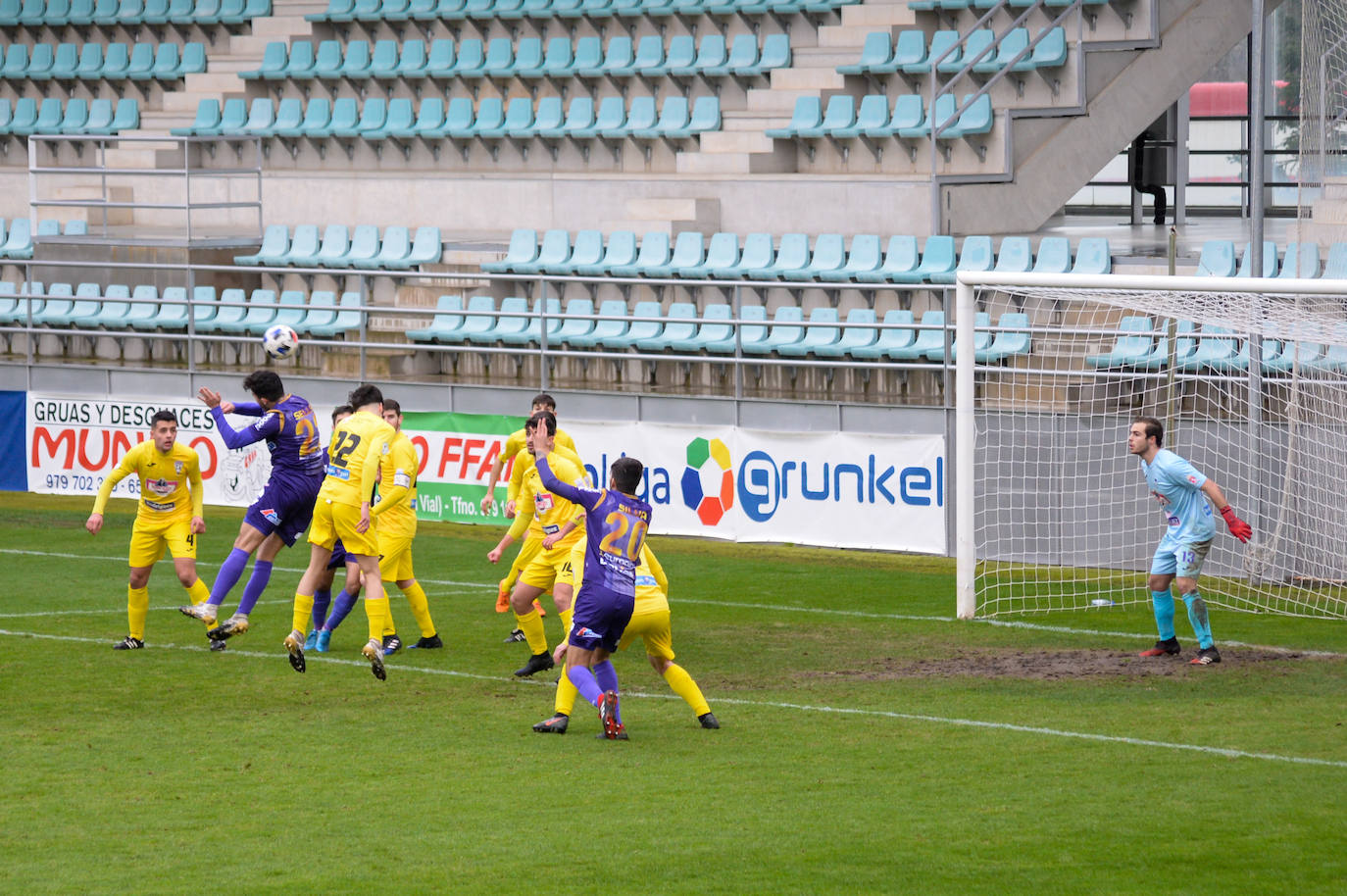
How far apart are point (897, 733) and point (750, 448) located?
27.3 feet

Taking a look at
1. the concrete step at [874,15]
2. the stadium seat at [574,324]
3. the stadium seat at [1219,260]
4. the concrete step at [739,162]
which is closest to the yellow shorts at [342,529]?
the stadium seat at [574,324]

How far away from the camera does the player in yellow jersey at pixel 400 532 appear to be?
1288cm

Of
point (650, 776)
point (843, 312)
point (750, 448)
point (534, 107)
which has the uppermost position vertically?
point (534, 107)

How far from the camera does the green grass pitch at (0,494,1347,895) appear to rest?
770 centimetres

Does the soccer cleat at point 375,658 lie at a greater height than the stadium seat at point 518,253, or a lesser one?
lesser

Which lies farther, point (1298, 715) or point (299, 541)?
point (299, 541)

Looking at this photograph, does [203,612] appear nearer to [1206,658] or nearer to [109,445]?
[1206,658]

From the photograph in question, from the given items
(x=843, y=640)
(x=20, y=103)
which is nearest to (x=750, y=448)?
(x=843, y=640)

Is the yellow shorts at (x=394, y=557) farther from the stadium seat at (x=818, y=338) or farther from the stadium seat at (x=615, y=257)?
the stadium seat at (x=615, y=257)

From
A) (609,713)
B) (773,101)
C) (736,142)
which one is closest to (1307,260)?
(609,713)

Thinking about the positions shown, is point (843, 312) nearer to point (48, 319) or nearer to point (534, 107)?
point (534, 107)

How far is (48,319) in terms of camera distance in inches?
995

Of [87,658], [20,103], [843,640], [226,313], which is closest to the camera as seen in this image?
[87,658]

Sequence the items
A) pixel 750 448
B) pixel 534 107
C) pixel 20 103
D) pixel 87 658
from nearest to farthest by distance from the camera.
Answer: pixel 87 658
pixel 750 448
pixel 534 107
pixel 20 103
